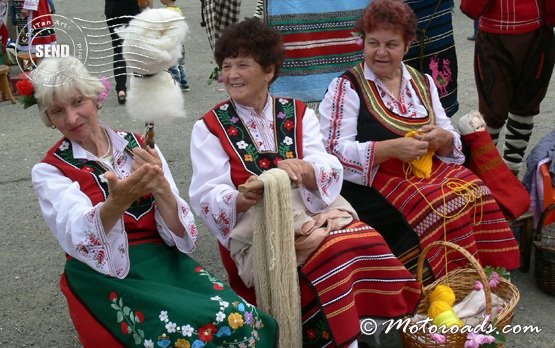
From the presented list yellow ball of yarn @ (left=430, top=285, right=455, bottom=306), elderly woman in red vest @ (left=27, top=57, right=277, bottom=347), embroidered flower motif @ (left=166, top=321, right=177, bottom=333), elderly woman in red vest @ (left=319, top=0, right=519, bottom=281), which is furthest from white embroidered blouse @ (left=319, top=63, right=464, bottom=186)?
embroidered flower motif @ (left=166, top=321, right=177, bottom=333)

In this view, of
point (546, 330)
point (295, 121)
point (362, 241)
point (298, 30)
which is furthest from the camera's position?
point (298, 30)

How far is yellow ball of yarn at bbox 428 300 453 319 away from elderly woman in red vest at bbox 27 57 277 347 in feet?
2.45

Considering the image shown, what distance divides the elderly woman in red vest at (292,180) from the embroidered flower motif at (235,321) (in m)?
0.37

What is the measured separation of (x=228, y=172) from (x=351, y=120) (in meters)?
0.74

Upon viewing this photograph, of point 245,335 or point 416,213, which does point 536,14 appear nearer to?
point 416,213

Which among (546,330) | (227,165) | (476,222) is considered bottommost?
(546,330)

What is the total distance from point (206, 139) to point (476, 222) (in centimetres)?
134

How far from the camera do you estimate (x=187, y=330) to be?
237 cm

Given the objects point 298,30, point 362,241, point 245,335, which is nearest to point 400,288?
point 362,241

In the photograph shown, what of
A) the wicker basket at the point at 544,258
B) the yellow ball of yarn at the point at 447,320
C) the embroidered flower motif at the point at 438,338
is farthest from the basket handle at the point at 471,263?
the wicker basket at the point at 544,258

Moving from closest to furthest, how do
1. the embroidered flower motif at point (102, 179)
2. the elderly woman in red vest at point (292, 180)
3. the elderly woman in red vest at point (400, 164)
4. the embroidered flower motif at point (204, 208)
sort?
the embroidered flower motif at point (102, 179), the elderly woman in red vest at point (292, 180), the embroidered flower motif at point (204, 208), the elderly woman in red vest at point (400, 164)

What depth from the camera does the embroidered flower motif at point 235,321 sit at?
2.42 m

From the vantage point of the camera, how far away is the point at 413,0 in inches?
162

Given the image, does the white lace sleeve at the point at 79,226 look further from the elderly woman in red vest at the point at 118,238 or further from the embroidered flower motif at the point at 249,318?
the embroidered flower motif at the point at 249,318
